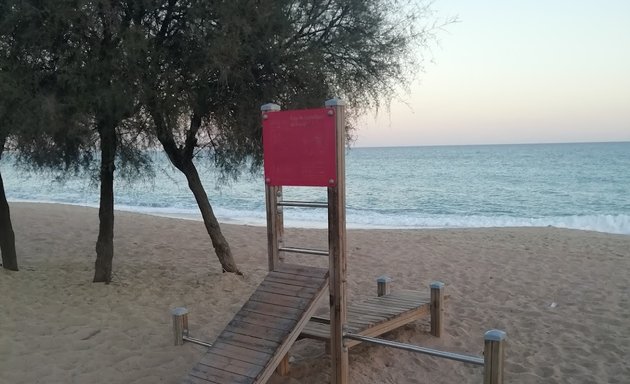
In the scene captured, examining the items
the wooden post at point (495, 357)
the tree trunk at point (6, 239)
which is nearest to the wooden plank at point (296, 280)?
the wooden post at point (495, 357)

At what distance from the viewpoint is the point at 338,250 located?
13.2 ft

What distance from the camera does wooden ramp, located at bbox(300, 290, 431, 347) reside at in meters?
4.47

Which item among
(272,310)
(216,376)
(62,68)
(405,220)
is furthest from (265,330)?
(405,220)

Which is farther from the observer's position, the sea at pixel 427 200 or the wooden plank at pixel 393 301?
the sea at pixel 427 200

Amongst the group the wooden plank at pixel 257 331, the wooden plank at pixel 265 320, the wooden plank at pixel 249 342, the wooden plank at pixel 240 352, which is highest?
the wooden plank at pixel 265 320

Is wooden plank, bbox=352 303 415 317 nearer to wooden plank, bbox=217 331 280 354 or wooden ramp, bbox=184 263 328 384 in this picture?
wooden ramp, bbox=184 263 328 384

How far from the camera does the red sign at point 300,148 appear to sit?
3912 millimetres

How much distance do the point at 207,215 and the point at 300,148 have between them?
4449 mm

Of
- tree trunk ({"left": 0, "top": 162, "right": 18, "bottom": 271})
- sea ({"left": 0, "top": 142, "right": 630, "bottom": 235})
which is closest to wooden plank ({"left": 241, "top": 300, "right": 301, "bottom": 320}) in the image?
sea ({"left": 0, "top": 142, "right": 630, "bottom": 235})

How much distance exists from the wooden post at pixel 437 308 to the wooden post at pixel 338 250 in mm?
1732

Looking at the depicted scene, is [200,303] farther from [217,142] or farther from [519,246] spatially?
[519,246]

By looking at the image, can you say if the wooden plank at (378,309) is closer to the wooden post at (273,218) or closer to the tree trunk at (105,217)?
the wooden post at (273,218)

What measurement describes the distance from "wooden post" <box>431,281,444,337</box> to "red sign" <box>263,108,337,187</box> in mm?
2335

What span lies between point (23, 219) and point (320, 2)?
1325 centimetres
